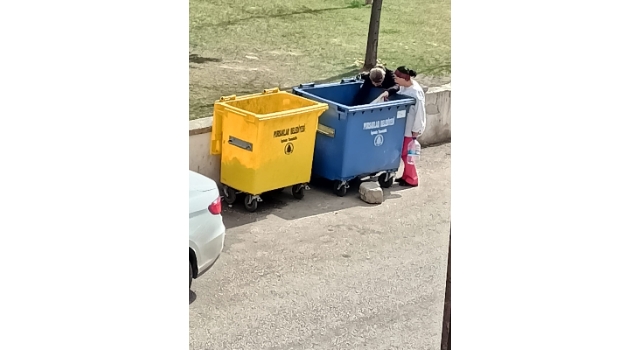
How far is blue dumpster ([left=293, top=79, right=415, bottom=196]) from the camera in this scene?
3637 mm

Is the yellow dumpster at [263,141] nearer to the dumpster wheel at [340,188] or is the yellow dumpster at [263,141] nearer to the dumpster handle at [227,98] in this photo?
the dumpster handle at [227,98]

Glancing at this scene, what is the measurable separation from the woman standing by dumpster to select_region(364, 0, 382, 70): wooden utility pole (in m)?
0.12

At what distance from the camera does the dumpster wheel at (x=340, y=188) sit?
11.5 ft

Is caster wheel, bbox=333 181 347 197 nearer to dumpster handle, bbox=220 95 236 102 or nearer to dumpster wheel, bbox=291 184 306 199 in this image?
dumpster wheel, bbox=291 184 306 199

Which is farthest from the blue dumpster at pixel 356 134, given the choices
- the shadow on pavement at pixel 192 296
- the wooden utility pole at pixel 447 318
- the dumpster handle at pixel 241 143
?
the shadow on pavement at pixel 192 296

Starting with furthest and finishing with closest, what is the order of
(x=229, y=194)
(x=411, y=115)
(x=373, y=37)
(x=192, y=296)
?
(x=373, y=37) < (x=411, y=115) < (x=229, y=194) < (x=192, y=296)

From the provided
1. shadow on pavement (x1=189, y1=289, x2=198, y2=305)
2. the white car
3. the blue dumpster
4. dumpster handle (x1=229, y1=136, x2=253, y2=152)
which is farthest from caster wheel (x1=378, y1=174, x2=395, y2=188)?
shadow on pavement (x1=189, y1=289, x2=198, y2=305)

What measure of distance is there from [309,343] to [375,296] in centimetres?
34

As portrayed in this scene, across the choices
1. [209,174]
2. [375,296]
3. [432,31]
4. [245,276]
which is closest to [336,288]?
[375,296]

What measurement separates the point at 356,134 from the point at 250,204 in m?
0.62

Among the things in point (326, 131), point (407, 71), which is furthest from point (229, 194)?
point (407, 71)

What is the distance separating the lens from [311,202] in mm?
3609

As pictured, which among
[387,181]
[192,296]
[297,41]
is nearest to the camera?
[192,296]

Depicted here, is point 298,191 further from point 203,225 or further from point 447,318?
point 447,318
